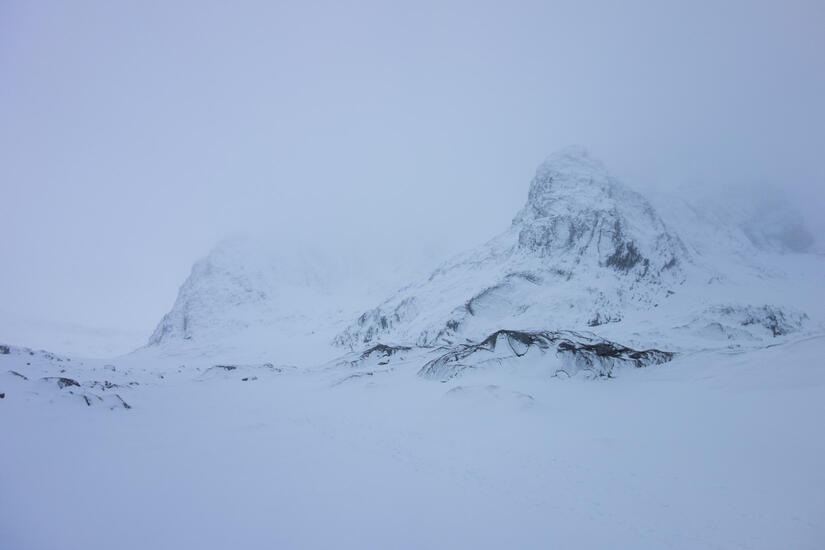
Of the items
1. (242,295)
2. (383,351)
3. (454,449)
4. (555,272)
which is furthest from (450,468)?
(242,295)

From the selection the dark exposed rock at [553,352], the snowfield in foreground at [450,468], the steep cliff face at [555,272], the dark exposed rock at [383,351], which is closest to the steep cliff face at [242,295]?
the steep cliff face at [555,272]

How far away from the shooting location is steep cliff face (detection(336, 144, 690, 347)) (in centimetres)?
4906

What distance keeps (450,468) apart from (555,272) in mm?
48532

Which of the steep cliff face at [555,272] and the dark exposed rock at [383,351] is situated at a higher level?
the steep cliff face at [555,272]

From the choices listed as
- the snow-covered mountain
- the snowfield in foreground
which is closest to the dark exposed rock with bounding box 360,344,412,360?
the snow-covered mountain

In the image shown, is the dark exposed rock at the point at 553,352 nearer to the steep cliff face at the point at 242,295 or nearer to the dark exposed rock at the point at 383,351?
the dark exposed rock at the point at 383,351

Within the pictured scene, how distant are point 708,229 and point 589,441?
111 metres

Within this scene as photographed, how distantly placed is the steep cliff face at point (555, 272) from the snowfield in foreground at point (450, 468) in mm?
27775

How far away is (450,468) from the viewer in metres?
11.9

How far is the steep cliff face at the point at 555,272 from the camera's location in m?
49.1

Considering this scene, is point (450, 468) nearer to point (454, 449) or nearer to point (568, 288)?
point (454, 449)

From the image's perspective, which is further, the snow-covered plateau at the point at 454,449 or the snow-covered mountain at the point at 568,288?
the snow-covered mountain at the point at 568,288

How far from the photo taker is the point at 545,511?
926cm

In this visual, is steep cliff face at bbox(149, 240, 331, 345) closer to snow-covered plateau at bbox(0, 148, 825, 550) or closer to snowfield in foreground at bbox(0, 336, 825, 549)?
snow-covered plateau at bbox(0, 148, 825, 550)
